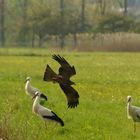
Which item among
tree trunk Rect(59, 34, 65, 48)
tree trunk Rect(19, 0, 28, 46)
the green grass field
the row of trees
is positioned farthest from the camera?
tree trunk Rect(19, 0, 28, 46)

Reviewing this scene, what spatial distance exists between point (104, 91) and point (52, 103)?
4597 millimetres

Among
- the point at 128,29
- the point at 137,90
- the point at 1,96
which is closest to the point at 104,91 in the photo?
the point at 137,90

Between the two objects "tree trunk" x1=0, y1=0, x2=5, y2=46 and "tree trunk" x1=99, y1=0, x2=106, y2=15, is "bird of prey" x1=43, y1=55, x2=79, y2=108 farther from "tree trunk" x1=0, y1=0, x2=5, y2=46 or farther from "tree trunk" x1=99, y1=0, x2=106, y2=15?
"tree trunk" x1=99, y1=0, x2=106, y2=15

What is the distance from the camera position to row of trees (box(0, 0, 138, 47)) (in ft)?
250

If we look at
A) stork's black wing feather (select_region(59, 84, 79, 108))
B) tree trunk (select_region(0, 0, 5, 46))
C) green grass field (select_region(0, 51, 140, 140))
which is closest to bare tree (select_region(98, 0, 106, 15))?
tree trunk (select_region(0, 0, 5, 46))

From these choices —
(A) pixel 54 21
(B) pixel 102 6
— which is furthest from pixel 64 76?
(B) pixel 102 6

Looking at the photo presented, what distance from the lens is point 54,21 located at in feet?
259

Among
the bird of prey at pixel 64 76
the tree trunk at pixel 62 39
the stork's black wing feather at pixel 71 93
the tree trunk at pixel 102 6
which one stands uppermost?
the bird of prey at pixel 64 76

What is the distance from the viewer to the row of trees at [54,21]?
7625cm

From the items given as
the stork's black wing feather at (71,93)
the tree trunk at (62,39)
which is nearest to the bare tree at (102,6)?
the tree trunk at (62,39)

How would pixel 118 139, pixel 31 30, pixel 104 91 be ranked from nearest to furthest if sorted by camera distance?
pixel 118 139 → pixel 104 91 → pixel 31 30

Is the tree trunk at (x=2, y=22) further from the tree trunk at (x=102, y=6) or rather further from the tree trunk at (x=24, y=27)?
the tree trunk at (x=102, y=6)

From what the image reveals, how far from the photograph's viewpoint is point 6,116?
1127 centimetres

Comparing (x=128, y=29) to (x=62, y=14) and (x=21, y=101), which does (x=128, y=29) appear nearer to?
(x=62, y=14)
